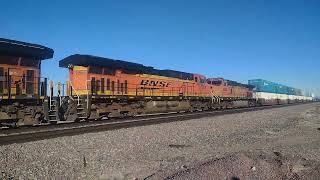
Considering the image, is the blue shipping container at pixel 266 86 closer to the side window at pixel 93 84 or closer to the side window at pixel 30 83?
the side window at pixel 93 84

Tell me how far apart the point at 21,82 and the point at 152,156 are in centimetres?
860

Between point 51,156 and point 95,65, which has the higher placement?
point 95,65

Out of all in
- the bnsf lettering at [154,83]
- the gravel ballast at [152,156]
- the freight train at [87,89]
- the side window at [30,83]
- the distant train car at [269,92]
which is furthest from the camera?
the distant train car at [269,92]

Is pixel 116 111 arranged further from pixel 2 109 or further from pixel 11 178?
pixel 11 178

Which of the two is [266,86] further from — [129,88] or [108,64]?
[108,64]

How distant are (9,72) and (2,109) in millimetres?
1932

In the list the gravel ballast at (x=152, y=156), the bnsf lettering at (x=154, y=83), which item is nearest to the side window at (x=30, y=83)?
the gravel ballast at (x=152, y=156)

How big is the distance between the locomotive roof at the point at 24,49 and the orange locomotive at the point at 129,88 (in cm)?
250

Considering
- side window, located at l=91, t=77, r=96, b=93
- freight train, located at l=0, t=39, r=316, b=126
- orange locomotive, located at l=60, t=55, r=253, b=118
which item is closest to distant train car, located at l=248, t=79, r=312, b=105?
orange locomotive, located at l=60, t=55, r=253, b=118

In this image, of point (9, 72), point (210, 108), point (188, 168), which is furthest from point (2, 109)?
point (210, 108)

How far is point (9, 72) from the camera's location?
14.6 meters

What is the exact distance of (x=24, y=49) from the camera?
49.1 ft

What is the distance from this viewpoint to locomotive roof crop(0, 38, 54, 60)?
46.9ft

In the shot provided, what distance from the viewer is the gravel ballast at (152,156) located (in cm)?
672
